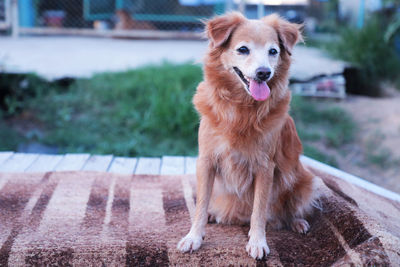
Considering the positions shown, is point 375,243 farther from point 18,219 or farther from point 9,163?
point 9,163

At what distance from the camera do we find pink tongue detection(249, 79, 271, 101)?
93.1 inches

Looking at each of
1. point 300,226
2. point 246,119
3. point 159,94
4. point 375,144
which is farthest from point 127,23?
point 300,226

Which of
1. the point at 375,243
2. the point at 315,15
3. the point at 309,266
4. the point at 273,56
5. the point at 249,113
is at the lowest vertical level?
the point at 309,266

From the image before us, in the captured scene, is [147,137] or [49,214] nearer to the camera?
[49,214]

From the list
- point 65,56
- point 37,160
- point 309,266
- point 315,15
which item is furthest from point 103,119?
point 315,15

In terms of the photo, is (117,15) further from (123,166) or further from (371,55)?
(123,166)

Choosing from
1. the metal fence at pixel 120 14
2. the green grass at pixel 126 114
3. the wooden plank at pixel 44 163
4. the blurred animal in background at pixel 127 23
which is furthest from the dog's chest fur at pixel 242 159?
the blurred animal in background at pixel 127 23

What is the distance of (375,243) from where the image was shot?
2250mm

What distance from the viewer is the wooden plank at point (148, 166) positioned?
3.73m

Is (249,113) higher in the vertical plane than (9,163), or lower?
higher

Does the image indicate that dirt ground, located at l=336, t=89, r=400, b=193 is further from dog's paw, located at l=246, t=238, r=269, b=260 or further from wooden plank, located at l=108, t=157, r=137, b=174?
dog's paw, located at l=246, t=238, r=269, b=260

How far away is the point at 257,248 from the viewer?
93.1 inches

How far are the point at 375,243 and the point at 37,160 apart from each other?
292cm

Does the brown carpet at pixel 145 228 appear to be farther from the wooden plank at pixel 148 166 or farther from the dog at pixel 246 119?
the wooden plank at pixel 148 166
